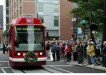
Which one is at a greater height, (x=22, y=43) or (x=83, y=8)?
(x=83, y=8)

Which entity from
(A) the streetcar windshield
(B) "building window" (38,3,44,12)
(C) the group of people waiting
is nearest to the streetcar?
(A) the streetcar windshield

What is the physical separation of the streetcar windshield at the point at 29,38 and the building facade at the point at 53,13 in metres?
53.3

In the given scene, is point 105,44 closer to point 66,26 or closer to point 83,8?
point 83,8

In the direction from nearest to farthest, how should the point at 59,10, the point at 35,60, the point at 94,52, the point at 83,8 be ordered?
the point at 35,60
the point at 94,52
the point at 83,8
the point at 59,10

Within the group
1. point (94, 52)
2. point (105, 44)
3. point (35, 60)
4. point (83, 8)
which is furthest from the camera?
point (83, 8)

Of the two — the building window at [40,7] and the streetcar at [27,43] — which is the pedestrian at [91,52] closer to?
the streetcar at [27,43]

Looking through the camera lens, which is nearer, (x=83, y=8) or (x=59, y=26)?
(x=83, y=8)

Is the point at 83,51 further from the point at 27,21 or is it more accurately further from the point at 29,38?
the point at 29,38

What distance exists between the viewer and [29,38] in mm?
25188

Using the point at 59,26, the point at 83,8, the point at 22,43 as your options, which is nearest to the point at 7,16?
the point at 59,26

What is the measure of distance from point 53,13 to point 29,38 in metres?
55.0

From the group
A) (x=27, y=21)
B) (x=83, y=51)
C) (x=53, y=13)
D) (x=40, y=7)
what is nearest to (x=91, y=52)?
(x=83, y=51)

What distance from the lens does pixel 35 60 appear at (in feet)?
81.4

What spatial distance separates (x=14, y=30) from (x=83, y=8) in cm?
940
